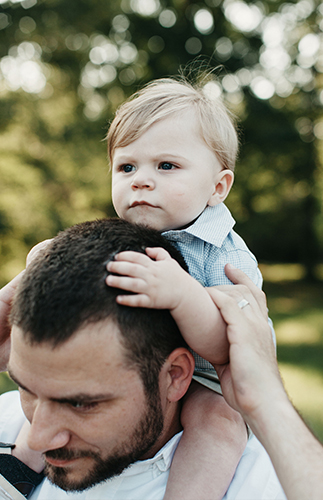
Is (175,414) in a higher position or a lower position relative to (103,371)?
lower

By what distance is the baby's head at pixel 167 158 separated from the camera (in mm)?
2076

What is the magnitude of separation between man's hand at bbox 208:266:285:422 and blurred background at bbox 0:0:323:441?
33.7 feet

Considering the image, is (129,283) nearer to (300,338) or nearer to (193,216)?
(193,216)

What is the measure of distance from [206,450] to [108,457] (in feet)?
1.42

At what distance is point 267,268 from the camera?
21.8m

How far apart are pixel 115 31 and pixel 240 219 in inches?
342

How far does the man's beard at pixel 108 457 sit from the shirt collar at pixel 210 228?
2.46 ft

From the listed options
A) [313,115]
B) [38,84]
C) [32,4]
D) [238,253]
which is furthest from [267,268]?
[238,253]

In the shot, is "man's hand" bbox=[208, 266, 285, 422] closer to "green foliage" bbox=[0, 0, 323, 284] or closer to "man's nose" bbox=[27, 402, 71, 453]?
"man's nose" bbox=[27, 402, 71, 453]

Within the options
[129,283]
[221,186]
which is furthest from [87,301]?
[221,186]

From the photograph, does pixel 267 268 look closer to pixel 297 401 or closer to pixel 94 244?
pixel 297 401

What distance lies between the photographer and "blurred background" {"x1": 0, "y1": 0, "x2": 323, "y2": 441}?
43.9 ft

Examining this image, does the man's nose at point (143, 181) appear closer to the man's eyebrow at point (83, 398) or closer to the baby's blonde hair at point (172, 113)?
the baby's blonde hair at point (172, 113)

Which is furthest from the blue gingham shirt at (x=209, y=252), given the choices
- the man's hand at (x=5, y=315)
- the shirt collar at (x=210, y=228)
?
the man's hand at (x=5, y=315)
